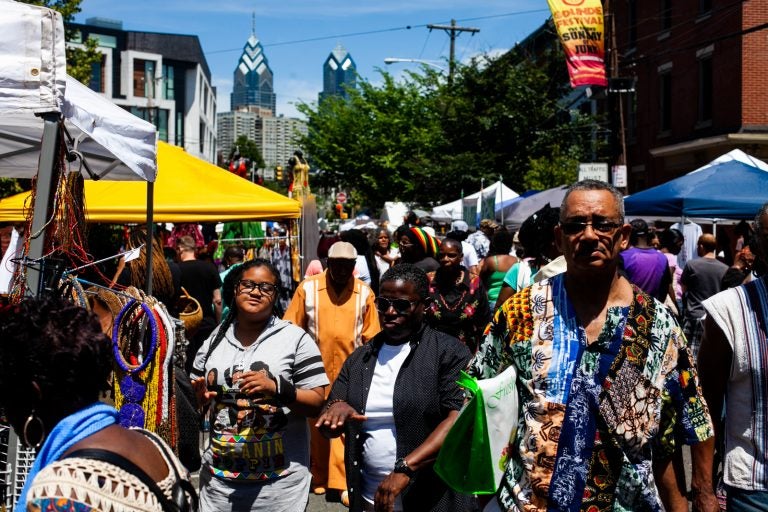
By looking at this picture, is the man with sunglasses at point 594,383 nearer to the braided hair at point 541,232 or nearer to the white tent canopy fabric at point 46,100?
the white tent canopy fabric at point 46,100

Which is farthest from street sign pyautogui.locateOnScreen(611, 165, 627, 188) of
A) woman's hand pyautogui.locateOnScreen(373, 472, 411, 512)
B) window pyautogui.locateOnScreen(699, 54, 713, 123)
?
woman's hand pyautogui.locateOnScreen(373, 472, 411, 512)

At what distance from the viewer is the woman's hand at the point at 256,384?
405 cm

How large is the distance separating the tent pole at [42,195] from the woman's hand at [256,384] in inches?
38.4

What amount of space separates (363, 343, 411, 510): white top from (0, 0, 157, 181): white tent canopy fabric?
1856 millimetres

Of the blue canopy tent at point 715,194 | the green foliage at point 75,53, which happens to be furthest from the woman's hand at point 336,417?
the green foliage at point 75,53

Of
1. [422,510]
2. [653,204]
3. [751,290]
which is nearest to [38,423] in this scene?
[422,510]

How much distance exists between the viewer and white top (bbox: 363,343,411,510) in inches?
163

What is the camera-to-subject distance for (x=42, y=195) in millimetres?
3674

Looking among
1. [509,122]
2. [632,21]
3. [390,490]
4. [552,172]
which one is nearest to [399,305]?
[390,490]

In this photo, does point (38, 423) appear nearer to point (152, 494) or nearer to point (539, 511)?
point (152, 494)

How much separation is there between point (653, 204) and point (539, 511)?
9994mm

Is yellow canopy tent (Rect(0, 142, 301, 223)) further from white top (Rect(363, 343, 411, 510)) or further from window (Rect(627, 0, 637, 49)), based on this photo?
window (Rect(627, 0, 637, 49))

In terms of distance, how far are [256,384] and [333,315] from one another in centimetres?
281

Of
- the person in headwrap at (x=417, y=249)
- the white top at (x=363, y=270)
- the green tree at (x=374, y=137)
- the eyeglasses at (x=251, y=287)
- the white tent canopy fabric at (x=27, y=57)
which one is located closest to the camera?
the white tent canopy fabric at (x=27, y=57)
